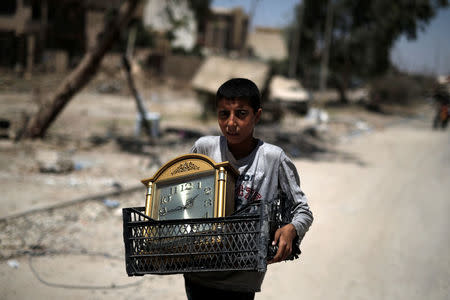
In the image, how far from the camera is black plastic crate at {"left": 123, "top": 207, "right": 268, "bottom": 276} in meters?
1.60

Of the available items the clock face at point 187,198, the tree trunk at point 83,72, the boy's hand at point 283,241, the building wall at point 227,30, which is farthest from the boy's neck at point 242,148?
the building wall at point 227,30

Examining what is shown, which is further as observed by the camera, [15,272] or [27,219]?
[27,219]

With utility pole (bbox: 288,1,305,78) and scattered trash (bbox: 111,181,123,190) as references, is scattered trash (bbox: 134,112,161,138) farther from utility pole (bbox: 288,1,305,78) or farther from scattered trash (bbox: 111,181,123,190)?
utility pole (bbox: 288,1,305,78)

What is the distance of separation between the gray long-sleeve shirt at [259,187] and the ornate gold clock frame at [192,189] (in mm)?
96

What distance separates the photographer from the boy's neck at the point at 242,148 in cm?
197

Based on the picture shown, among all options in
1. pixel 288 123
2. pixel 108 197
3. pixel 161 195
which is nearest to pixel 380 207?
pixel 108 197

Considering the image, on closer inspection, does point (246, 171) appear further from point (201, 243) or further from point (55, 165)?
point (55, 165)

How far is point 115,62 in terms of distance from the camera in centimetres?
2667

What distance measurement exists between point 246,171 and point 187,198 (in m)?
0.31

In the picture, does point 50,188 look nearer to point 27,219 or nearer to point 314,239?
point 27,219

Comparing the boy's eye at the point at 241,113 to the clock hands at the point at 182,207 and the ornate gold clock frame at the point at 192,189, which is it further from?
Answer: the clock hands at the point at 182,207

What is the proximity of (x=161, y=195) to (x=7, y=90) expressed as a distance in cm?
1987

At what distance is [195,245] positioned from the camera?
167 cm

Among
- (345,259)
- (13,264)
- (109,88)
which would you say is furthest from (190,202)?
(109,88)
